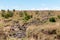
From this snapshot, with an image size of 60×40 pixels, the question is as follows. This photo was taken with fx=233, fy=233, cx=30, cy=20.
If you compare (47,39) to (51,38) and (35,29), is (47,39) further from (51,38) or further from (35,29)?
(35,29)

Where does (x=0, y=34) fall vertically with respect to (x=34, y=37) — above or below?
above

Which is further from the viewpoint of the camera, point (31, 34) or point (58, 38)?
point (31, 34)

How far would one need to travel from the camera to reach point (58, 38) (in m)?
23.1

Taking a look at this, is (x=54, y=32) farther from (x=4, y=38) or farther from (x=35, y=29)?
(x=4, y=38)

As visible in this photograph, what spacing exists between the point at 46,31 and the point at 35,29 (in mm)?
1699

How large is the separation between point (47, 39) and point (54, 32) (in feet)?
5.36

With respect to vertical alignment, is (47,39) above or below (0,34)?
below

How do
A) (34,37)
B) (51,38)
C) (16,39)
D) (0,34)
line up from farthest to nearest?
(16,39) → (34,37) → (51,38) → (0,34)

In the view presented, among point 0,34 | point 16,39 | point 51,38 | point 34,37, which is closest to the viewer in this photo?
point 0,34

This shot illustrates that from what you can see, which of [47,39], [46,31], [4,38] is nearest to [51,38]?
[47,39]

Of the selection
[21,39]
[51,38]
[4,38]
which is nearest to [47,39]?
[51,38]

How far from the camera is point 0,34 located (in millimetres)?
17469

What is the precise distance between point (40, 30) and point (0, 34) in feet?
27.6

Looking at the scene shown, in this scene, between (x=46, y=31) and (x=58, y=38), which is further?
(x=46, y=31)
